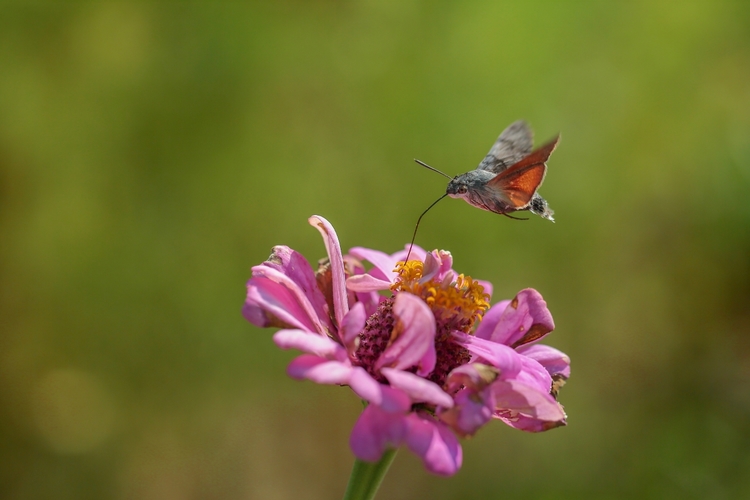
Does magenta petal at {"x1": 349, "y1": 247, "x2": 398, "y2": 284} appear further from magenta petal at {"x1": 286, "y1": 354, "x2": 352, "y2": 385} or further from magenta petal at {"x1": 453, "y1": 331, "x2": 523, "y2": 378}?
magenta petal at {"x1": 286, "y1": 354, "x2": 352, "y2": 385}

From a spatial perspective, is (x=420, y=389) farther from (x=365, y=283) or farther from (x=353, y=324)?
(x=365, y=283)

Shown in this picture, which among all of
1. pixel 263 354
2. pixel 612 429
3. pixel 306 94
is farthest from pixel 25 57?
pixel 612 429

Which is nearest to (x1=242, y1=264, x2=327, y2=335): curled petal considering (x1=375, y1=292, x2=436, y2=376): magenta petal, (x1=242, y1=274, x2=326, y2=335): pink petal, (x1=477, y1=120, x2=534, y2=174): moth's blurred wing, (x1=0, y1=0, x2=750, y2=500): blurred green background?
(x1=242, y1=274, x2=326, y2=335): pink petal

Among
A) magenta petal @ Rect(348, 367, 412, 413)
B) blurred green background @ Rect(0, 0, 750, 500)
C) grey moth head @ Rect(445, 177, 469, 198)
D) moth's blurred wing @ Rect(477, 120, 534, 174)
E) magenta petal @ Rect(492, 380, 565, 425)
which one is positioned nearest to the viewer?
magenta petal @ Rect(348, 367, 412, 413)

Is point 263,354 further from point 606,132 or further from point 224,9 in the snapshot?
point 606,132

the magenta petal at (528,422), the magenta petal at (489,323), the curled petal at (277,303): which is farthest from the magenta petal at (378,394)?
the magenta petal at (489,323)

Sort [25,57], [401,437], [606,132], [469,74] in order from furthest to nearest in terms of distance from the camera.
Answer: [606,132] → [469,74] → [25,57] → [401,437]
